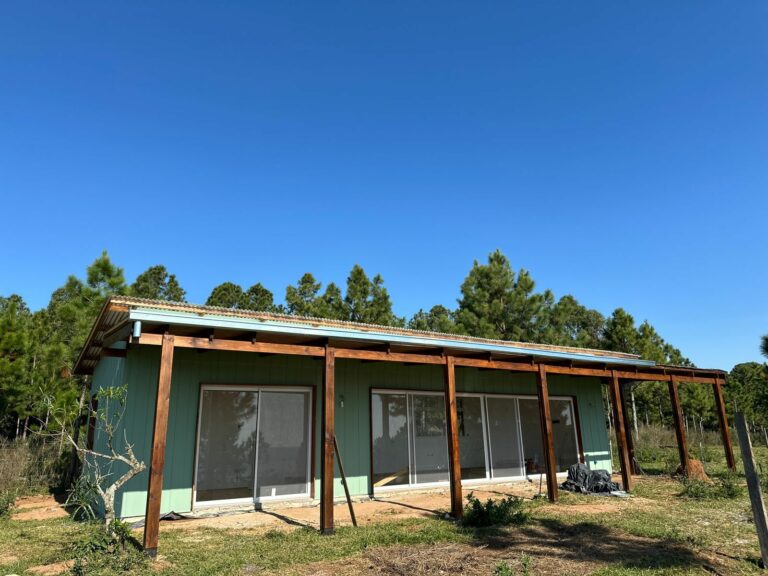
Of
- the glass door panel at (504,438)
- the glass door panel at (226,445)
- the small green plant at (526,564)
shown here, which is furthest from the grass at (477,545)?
the glass door panel at (504,438)

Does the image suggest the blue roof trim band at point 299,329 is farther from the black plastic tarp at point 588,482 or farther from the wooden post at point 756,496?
the wooden post at point 756,496

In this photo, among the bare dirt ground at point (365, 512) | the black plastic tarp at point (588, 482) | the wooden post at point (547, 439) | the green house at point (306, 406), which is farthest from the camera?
the black plastic tarp at point (588, 482)

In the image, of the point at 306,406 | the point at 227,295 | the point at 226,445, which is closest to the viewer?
the point at 226,445

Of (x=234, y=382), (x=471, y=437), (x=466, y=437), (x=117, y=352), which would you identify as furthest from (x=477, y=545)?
(x=117, y=352)

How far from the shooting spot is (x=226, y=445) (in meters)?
7.77

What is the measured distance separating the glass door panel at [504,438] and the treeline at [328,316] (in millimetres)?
11322

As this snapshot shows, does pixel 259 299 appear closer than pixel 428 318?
Yes

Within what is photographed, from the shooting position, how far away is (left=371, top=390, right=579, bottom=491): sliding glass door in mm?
9531

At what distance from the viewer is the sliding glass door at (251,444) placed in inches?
299

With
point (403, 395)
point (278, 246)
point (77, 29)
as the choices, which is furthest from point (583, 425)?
point (77, 29)

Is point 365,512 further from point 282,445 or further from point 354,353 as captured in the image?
point 354,353

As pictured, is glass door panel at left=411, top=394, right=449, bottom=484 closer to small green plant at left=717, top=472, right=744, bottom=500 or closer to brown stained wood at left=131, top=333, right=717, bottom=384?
brown stained wood at left=131, top=333, right=717, bottom=384

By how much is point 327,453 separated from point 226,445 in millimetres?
2589

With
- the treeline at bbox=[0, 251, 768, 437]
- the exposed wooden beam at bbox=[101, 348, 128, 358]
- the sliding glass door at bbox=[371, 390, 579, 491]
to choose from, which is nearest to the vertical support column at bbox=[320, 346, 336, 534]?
the sliding glass door at bbox=[371, 390, 579, 491]
